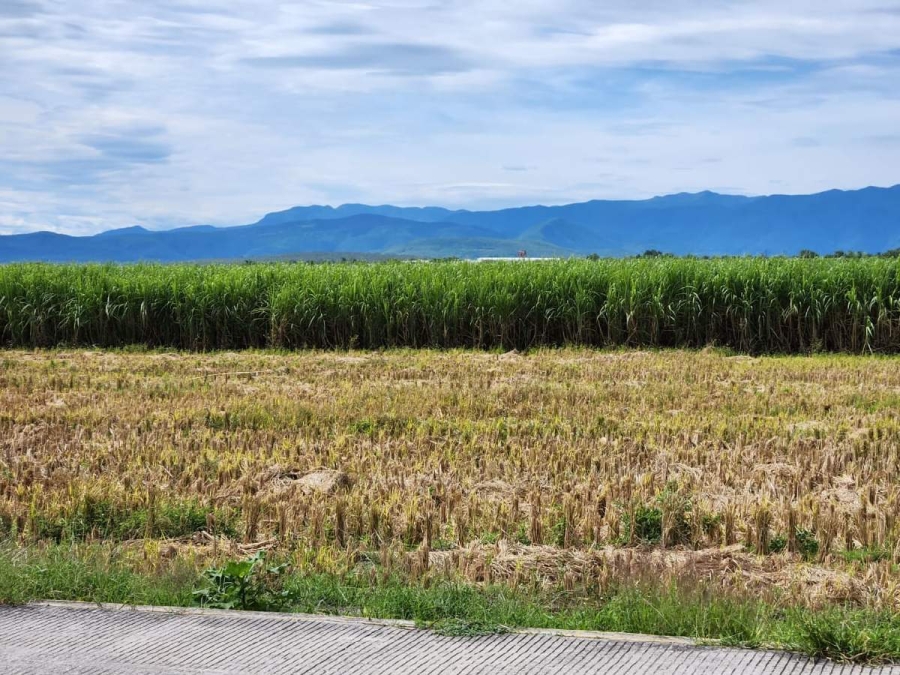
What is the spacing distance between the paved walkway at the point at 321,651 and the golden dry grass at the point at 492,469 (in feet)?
3.37

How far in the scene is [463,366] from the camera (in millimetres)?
14500

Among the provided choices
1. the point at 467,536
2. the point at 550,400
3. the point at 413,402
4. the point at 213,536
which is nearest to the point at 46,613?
the point at 213,536

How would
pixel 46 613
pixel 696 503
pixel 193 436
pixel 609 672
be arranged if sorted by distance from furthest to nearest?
pixel 193 436, pixel 696 503, pixel 46 613, pixel 609 672

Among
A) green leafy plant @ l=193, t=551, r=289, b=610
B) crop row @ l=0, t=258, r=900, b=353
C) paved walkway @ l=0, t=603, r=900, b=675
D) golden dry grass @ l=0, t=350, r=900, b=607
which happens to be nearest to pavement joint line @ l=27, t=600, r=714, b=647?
paved walkway @ l=0, t=603, r=900, b=675

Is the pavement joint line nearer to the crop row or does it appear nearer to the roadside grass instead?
the roadside grass

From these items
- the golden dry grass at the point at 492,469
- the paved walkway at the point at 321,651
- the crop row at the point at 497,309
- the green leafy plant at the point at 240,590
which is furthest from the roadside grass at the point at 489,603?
the crop row at the point at 497,309

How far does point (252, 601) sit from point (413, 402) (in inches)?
250

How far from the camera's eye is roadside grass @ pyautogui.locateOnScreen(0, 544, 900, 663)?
409cm

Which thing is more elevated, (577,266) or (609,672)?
(577,266)

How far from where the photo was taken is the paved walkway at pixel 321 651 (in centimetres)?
386

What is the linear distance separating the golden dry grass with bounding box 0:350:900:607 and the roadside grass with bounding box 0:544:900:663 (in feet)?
1.02

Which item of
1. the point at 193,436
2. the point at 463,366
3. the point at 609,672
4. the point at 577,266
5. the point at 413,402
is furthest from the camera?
the point at 577,266

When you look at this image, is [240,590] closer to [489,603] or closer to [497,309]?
[489,603]

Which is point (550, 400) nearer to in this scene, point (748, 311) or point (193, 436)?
point (193, 436)
